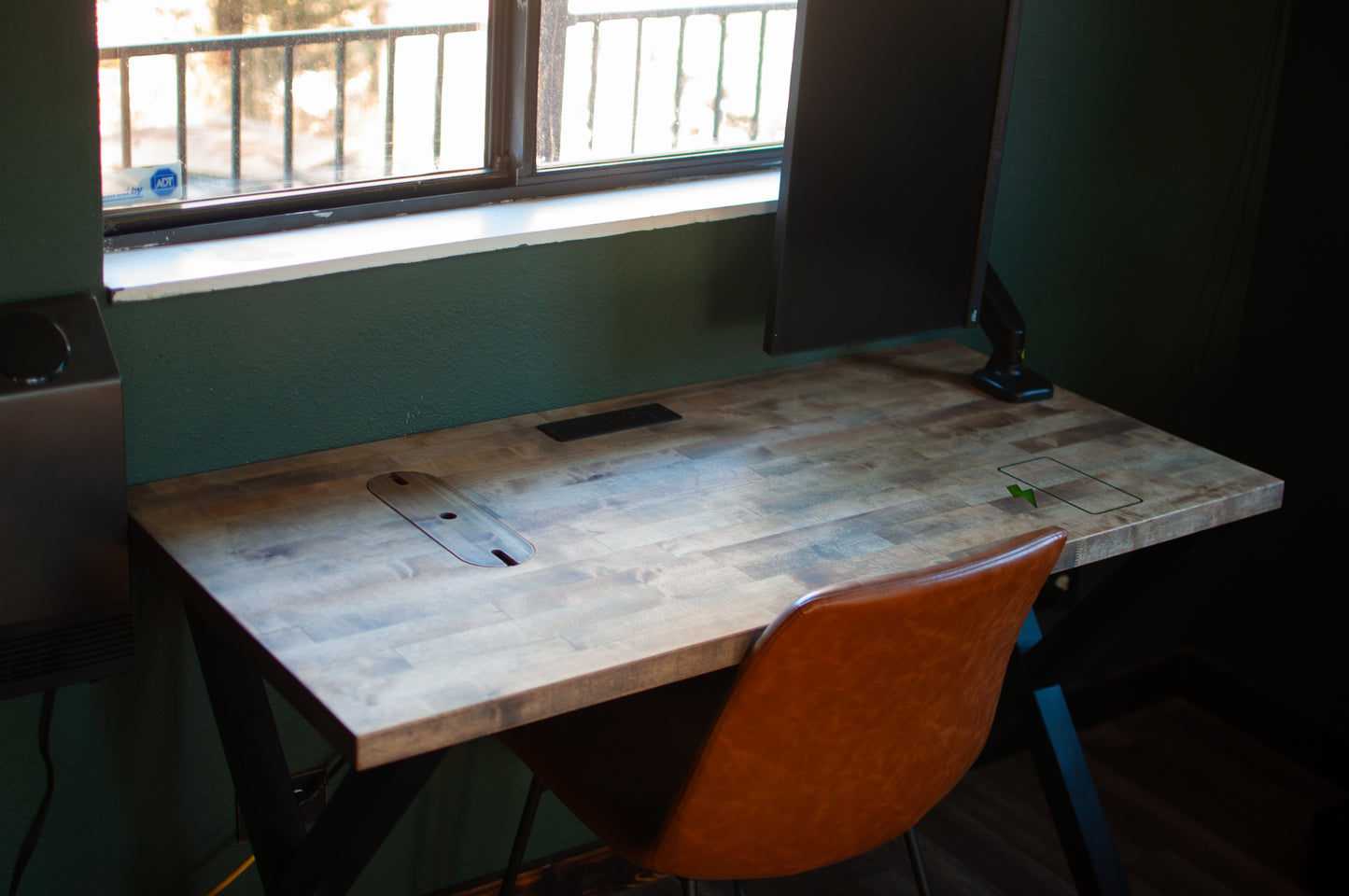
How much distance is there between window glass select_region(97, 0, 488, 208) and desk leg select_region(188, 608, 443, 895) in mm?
585

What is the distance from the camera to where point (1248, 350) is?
274 centimetres

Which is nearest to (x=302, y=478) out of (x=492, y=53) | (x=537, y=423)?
(x=537, y=423)

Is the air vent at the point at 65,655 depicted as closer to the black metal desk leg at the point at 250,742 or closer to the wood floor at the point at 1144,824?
the black metal desk leg at the point at 250,742

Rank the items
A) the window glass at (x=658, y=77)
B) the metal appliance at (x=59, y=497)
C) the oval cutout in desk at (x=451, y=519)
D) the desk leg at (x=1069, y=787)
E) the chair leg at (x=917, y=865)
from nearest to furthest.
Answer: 1. the metal appliance at (x=59, y=497)
2. the oval cutout in desk at (x=451, y=519)
3. the chair leg at (x=917, y=865)
4. the desk leg at (x=1069, y=787)
5. the window glass at (x=658, y=77)

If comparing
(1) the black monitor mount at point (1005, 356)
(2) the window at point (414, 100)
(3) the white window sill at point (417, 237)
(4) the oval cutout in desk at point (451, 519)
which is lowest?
(4) the oval cutout in desk at point (451, 519)

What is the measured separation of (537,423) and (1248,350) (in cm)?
160

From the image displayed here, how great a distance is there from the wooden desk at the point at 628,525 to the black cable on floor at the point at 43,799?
0.68 ft

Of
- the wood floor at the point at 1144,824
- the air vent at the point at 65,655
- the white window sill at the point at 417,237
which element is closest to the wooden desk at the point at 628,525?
the air vent at the point at 65,655

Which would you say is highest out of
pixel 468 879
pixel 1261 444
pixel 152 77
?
pixel 152 77

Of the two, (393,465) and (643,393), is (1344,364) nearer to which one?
(643,393)

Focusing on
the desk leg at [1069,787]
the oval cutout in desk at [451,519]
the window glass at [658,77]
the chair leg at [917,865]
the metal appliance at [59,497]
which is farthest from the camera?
the window glass at [658,77]

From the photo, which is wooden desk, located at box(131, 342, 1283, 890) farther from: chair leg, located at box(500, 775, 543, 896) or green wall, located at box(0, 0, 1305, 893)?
chair leg, located at box(500, 775, 543, 896)

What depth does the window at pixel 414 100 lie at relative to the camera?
1687mm

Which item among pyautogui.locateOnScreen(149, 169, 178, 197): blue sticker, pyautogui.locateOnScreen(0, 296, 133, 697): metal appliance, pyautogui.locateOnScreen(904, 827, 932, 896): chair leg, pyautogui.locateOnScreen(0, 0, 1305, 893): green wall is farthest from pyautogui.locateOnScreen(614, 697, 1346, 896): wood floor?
pyautogui.locateOnScreen(149, 169, 178, 197): blue sticker
